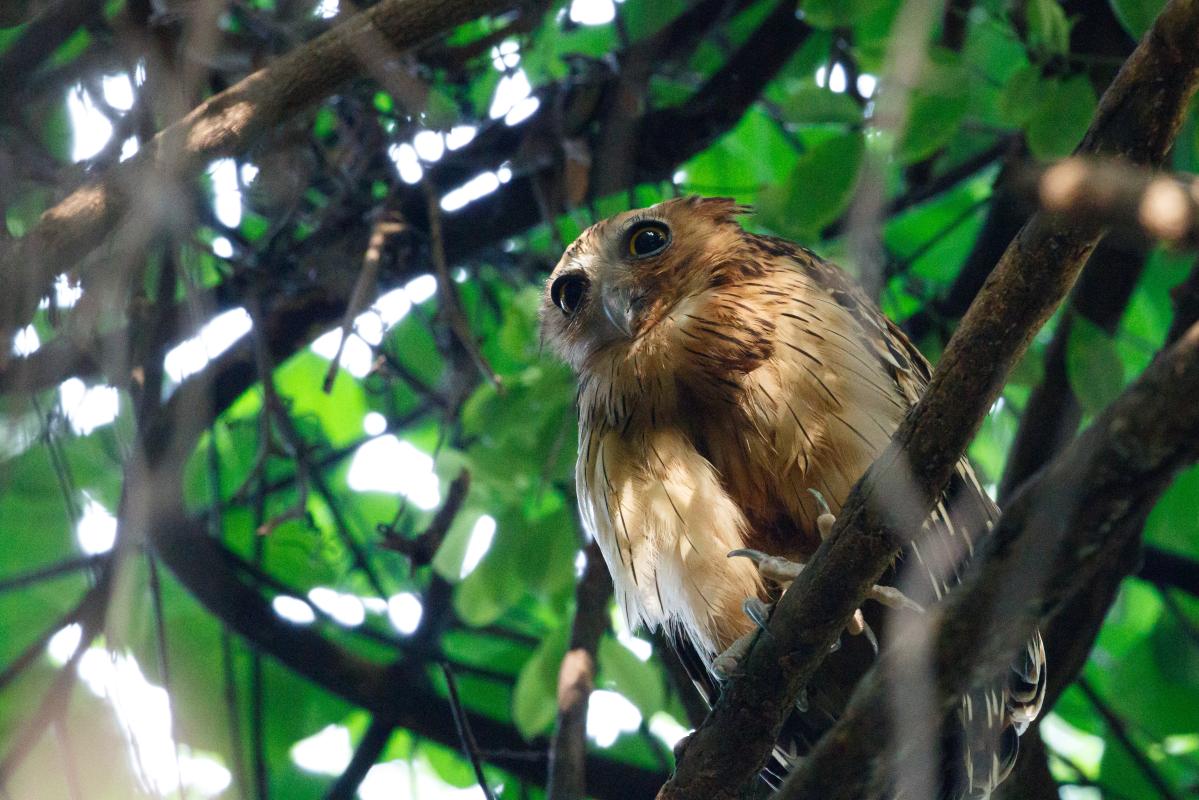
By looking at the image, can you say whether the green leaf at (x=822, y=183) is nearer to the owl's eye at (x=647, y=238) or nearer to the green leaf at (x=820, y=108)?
the green leaf at (x=820, y=108)

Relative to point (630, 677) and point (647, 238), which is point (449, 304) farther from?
point (630, 677)

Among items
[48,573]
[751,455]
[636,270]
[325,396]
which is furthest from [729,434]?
[325,396]

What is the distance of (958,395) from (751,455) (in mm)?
918

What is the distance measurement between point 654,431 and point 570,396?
77 cm

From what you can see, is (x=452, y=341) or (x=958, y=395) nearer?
(x=958, y=395)

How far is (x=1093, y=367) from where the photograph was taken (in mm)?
2727

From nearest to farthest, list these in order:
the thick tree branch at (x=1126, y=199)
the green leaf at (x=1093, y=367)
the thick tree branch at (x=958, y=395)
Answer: the thick tree branch at (x=1126, y=199), the thick tree branch at (x=958, y=395), the green leaf at (x=1093, y=367)

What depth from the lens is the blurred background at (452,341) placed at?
257cm

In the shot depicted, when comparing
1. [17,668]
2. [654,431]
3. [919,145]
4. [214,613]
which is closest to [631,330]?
[654,431]

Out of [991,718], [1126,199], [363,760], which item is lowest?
[363,760]

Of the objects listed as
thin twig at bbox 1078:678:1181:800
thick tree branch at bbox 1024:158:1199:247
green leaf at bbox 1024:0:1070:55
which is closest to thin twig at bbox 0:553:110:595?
thick tree branch at bbox 1024:158:1199:247

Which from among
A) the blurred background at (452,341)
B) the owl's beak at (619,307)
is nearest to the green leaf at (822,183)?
the blurred background at (452,341)

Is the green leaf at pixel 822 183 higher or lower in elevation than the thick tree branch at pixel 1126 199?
lower

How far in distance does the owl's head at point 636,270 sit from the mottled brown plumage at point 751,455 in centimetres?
2
